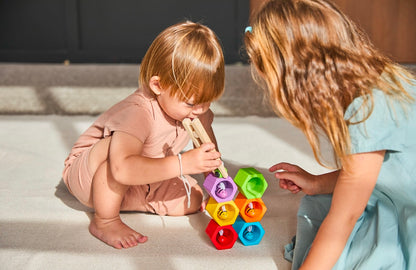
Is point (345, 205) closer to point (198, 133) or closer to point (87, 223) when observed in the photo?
point (198, 133)

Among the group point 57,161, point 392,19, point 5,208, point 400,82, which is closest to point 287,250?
point 400,82

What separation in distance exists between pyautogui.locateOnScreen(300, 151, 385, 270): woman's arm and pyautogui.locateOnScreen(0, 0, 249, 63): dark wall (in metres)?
2.27

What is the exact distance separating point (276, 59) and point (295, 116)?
0.11 metres

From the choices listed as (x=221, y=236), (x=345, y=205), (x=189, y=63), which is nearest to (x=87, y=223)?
(x=221, y=236)

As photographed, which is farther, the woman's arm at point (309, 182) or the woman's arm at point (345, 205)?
the woman's arm at point (309, 182)

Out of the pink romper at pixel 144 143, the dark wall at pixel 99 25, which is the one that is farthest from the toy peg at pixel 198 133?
the dark wall at pixel 99 25

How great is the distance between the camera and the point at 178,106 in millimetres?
1180

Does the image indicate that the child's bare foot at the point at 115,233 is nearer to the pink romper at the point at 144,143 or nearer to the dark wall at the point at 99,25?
the pink romper at the point at 144,143

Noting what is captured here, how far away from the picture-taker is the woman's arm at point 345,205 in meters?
0.94

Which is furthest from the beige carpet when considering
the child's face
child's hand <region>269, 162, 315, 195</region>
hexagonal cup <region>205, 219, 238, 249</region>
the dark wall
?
the dark wall

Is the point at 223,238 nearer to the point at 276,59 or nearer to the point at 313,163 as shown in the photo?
the point at 276,59

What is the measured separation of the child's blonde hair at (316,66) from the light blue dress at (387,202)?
0.09 feet

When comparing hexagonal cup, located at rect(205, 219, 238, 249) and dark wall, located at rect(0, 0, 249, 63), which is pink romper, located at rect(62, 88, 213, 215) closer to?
hexagonal cup, located at rect(205, 219, 238, 249)

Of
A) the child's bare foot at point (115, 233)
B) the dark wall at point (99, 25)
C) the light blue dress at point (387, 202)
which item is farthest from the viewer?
the dark wall at point (99, 25)
